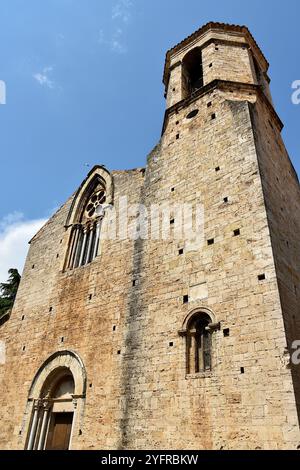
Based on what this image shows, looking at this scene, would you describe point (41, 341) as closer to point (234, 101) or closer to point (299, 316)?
point (299, 316)

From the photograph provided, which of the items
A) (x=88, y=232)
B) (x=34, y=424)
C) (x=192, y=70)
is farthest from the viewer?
(x=192, y=70)

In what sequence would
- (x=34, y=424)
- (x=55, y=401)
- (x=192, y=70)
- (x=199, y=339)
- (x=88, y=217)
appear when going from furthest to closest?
1. (x=192, y=70)
2. (x=88, y=217)
3. (x=55, y=401)
4. (x=34, y=424)
5. (x=199, y=339)

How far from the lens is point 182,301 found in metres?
7.32

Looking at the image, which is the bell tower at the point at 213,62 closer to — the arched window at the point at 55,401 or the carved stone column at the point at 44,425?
the arched window at the point at 55,401

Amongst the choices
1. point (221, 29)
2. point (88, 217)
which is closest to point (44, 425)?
point (88, 217)

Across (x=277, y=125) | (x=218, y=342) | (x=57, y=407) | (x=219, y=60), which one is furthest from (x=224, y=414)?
(x=219, y=60)

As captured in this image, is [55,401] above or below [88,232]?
below

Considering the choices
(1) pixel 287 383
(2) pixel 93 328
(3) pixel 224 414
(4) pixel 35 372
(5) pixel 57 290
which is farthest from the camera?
(5) pixel 57 290

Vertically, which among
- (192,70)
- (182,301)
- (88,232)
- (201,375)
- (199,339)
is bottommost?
(201,375)

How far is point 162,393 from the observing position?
6.61 meters

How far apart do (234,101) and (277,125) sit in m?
2.74

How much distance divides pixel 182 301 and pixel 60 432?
482 cm

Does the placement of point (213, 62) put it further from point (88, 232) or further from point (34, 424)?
point (34, 424)

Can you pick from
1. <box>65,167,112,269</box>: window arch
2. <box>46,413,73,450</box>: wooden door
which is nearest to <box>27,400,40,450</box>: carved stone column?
<box>46,413,73,450</box>: wooden door
